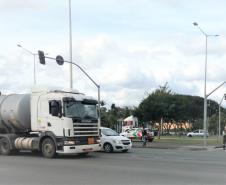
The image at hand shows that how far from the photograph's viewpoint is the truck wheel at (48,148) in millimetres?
23003

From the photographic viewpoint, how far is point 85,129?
2355 centimetres

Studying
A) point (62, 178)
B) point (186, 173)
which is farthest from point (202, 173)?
point (62, 178)

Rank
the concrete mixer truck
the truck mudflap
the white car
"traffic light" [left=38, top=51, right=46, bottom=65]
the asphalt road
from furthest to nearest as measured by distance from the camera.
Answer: "traffic light" [left=38, top=51, right=46, bottom=65], the white car, the concrete mixer truck, the truck mudflap, the asphalt road

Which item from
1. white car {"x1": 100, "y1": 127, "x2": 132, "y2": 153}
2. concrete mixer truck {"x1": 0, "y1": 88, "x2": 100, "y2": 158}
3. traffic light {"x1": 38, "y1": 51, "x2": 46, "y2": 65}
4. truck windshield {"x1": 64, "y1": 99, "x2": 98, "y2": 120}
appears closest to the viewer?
concrete mixer truck {"x1": 0, "y1": 88, "x2": 100, "y2": 158}

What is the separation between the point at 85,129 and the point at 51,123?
167cm

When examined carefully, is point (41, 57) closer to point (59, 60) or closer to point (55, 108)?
point (59, 60)

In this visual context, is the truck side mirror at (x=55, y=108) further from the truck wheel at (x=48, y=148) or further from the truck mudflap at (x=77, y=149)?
the truck mudflap at (x=77, y=149)

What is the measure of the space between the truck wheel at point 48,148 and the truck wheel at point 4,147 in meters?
2.66

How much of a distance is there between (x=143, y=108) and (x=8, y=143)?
2235 inches

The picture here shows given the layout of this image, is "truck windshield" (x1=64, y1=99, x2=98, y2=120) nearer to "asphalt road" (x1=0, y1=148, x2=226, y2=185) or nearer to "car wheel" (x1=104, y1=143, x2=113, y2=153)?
"asphalt road" (x1=0, y1=148, x2=226, y2=185)

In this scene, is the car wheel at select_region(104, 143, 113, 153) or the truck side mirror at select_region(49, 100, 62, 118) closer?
the truck side mirror at select_region(49, 100, 62, 118)

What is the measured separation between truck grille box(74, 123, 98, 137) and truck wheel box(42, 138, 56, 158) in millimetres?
1277

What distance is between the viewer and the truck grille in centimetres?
2305

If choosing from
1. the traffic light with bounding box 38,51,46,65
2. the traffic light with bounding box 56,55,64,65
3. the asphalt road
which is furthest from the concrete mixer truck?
the traffic light with bounding box 56,55,64,65
